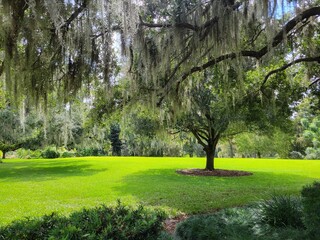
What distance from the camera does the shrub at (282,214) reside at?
4117 millimetres

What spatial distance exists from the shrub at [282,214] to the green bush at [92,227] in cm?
197

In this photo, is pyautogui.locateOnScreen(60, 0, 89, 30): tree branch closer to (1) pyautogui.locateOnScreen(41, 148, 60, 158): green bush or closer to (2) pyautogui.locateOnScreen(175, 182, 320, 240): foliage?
(2) pyautogui.locateOnScreen(175, 182, 320, 240): foliage

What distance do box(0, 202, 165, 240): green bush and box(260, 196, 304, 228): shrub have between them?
197cm

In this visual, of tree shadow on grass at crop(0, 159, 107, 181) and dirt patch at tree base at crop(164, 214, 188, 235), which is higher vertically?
dirt patch at tree base at crop(164, 214, 188, 235)

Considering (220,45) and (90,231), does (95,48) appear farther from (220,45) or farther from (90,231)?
(90,231)

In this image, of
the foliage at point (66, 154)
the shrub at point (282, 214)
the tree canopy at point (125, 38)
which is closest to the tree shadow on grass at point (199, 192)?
the shrub at point (282, 214)

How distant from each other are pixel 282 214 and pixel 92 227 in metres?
2.92

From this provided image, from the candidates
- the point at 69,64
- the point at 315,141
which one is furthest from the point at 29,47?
the point at 315,141

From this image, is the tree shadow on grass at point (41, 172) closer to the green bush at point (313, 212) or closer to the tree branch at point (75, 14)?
the tree branch at point (75, 14)

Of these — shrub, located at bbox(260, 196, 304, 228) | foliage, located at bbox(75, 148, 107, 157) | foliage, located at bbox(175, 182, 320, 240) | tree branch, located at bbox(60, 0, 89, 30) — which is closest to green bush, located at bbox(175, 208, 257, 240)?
foliage, located at bbox(175, 182, 320, 240)

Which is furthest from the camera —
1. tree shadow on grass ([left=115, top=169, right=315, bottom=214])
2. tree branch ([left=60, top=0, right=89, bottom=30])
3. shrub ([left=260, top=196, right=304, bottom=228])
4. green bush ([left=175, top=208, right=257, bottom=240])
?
tree shadow on grass ([left=115, top=169, right=315, bottom=214])

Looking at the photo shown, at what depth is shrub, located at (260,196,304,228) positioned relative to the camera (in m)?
4.12

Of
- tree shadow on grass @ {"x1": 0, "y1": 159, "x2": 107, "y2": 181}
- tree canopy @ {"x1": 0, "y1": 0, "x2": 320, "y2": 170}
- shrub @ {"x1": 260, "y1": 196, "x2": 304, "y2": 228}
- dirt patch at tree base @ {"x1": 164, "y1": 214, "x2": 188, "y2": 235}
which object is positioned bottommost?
tree shadow on grass @ {"x1": 0, "y1": 159, "x2": 107, "y2": 181}

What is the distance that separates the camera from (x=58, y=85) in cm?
494
